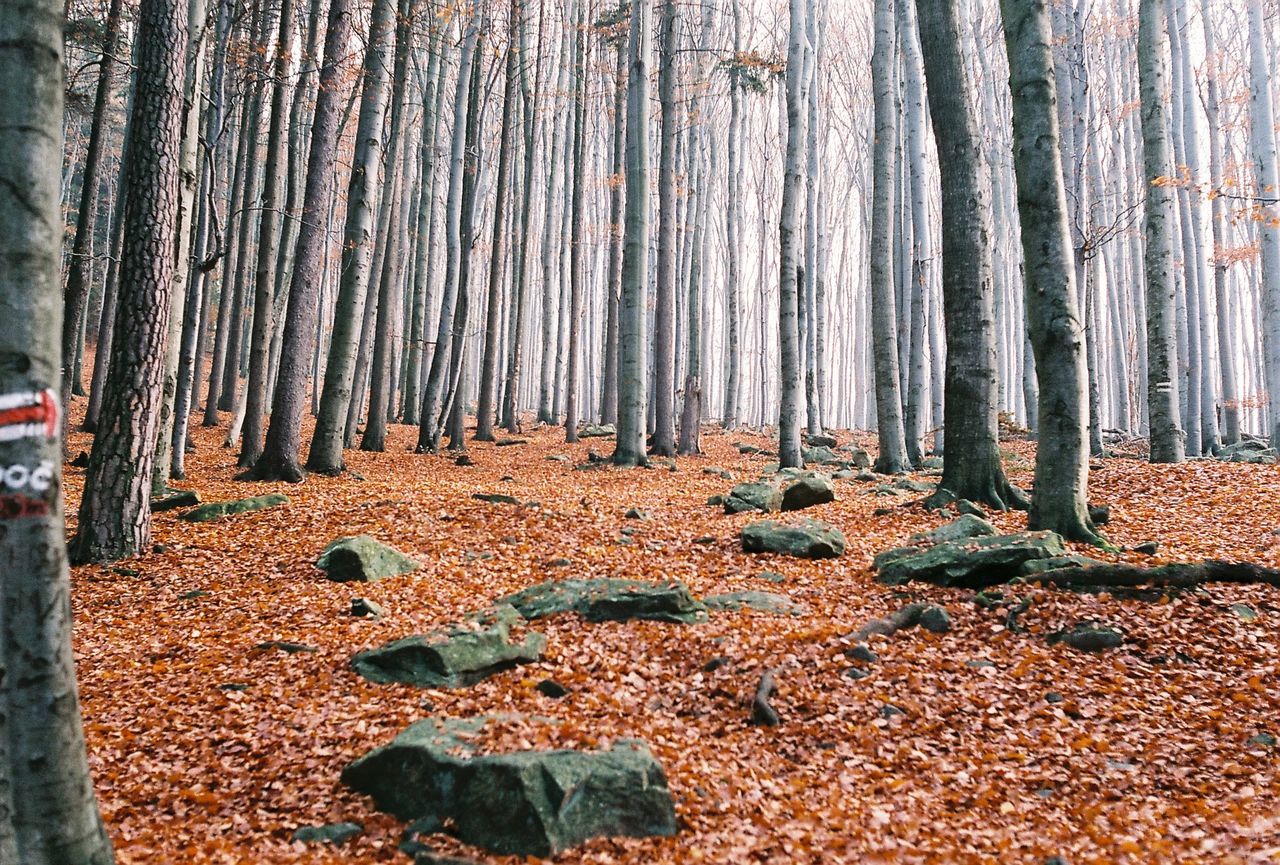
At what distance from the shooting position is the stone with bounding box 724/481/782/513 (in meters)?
9.14

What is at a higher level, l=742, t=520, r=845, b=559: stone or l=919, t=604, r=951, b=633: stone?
l=742, t=520, r=845, b=559: stone

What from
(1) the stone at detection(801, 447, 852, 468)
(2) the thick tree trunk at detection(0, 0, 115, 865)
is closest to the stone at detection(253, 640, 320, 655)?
(2) the thick tree trunk at detection(0, 0, 115, 865)

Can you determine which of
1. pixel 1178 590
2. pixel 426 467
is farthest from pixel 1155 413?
pixel 426 467

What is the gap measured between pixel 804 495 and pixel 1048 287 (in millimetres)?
4012

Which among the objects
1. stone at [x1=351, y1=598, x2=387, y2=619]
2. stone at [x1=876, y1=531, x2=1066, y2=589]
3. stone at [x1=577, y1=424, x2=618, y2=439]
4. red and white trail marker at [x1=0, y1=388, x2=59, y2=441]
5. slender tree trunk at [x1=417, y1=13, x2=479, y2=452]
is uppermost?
slender tree trunk at [x1=417, y1=13, x2=479, y2=452]

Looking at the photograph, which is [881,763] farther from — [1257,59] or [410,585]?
[1257,59]

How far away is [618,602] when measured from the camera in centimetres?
562

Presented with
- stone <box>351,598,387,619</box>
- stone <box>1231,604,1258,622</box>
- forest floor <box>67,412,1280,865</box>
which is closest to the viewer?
forest floor <box>67,412,1280,865</box>

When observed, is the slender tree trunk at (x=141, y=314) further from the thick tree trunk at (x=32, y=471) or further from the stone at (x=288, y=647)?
the thick tree trunk at (x=32, y=471)

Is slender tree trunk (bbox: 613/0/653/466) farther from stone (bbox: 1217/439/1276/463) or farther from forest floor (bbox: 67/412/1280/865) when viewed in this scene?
stone (bbox: 1217/439/1276/463)

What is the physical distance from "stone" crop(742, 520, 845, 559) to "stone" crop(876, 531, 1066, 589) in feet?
3.16

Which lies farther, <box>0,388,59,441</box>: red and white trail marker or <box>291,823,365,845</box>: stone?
<box>291,823,365,845</box>: stone

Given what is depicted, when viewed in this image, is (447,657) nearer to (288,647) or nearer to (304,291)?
(288,647)

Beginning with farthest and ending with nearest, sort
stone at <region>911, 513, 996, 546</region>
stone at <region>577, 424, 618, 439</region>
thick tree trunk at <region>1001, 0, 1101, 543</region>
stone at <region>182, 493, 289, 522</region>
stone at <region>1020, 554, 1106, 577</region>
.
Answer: stone at <region>577, 424, 618, 439</region> → stone at <region>182, 493, 289, 522</region> → stone at <region>911, 513, 996, 546</region> → thick tree trunk at <region>1001, 0, 1101, 543</region> → stone at <region>1020, 554, 1106, 577</region>
